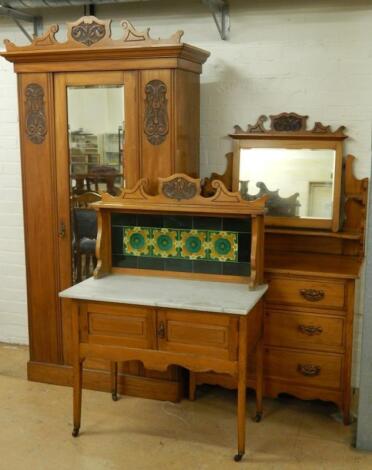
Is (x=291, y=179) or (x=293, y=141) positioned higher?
(x=293, y=141)

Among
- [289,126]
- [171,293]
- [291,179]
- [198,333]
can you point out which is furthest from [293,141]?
[198,333]

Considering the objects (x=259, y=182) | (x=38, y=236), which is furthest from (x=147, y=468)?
(x=259, y=182)

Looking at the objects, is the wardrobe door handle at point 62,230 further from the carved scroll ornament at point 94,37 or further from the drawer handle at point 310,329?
the drawer handle at point 310,329

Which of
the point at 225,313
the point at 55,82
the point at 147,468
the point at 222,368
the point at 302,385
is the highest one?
the point at 55,82

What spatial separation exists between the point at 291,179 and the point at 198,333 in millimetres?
1222

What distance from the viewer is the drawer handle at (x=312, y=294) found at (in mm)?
3201

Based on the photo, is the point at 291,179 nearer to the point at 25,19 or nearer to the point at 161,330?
the point at 161,330

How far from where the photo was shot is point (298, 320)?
327cm

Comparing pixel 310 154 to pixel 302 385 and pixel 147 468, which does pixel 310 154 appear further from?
pixel 147 468

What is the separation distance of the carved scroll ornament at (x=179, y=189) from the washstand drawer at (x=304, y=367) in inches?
38.7

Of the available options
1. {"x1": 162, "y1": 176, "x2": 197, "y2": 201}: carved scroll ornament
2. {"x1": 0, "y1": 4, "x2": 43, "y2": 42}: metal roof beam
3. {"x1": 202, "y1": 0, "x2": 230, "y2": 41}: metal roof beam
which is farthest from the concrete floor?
{"x1": 0, "y1": 4, "x2": 43, "y2": 42}: metal roof beam

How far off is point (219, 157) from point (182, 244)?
29.4 inches

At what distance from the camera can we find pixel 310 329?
3.25m

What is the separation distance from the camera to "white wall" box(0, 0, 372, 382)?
3449mm
